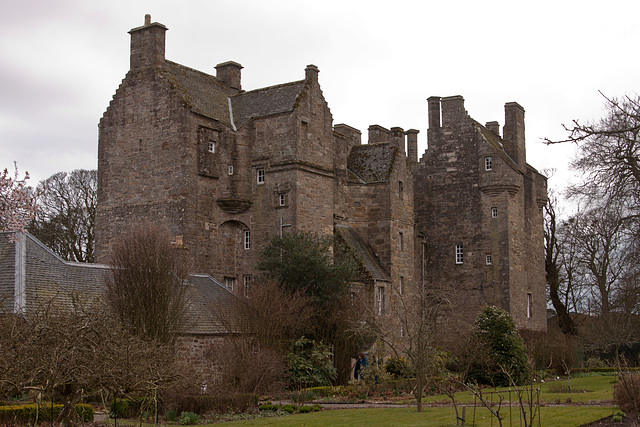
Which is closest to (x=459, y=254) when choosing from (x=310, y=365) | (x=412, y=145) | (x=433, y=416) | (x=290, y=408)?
(x=412, y=145)

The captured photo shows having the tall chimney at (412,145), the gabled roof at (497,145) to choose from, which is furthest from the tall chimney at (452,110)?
the tall chimney at (412,145)

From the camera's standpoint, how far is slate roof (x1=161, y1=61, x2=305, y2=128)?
3397cm

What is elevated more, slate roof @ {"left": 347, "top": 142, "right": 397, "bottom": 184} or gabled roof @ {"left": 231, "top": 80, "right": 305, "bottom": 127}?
gabled roof @ {"left": 231, "top": 80, "right": 305, "bottom": 127}

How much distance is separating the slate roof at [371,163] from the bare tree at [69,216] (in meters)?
16.1

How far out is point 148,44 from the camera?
112 feet

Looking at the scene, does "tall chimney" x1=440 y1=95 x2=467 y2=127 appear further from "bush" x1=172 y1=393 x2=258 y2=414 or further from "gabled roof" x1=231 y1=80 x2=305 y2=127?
"bush" x1=172 y1=393 x2=258 y2=414

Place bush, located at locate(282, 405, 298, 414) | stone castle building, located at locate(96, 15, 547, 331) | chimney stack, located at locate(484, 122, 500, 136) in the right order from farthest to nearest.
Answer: chimney stack, located at locate(484, 122, 500, 136) < stone castle building, located at locate(96, 15, 547, 331) < bush, located at locate(282, 405, 298, 414)

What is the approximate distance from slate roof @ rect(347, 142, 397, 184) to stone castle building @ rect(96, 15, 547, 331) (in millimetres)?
68

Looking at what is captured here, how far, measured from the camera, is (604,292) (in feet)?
139

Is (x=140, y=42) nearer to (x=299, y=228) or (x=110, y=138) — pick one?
(x=110, y=138)

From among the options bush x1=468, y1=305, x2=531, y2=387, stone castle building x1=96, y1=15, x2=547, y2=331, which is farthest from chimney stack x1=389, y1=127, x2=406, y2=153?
bush x1=468, y1=305, x2=531, y2=387

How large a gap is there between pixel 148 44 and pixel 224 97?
4437mm

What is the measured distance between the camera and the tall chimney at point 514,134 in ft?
142

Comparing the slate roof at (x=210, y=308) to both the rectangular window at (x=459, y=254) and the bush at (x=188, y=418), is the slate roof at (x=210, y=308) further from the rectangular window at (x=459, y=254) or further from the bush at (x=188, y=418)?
the rectangular window at (x=459, y=254)
